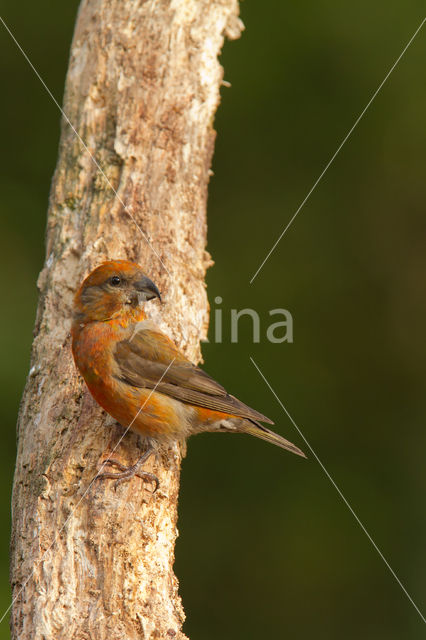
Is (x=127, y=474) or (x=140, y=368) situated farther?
(x=140, y=368)

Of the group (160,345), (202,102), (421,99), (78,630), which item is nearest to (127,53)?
(202,102)

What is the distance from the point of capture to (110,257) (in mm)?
4539

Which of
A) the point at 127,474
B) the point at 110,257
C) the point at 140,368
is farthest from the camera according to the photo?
the point at 110,257

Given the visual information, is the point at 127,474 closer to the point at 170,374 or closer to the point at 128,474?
the point at 128,474

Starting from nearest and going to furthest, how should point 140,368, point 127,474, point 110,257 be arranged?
point 127,474 → point 140,368 → point 110,257

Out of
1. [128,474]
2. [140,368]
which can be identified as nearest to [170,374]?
[140,368]

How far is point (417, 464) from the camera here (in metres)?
6.50

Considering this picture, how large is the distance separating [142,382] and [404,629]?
12.4ft

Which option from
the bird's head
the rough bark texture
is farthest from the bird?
the rough bark texture

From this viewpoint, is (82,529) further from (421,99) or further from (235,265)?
(421,99)

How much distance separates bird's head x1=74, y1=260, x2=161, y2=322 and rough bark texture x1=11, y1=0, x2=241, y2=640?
26 centimetres

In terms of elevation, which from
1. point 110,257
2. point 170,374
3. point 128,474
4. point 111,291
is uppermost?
point 110,257

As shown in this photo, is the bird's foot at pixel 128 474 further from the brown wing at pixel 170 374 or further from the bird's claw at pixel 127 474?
the brown wing at pixel 170 374

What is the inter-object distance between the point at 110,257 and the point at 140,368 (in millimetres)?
817
